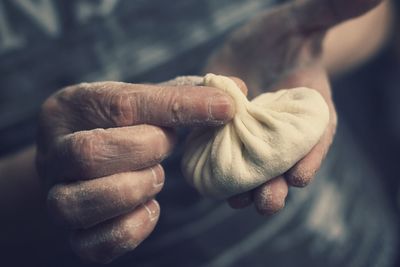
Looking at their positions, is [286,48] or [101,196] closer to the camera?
[101,196]

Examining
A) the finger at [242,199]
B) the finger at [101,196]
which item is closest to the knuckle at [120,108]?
the finger at [101,196]

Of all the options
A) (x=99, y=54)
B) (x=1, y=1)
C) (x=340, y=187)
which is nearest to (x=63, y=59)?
(x=99, y=54)

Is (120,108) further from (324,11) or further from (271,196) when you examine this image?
(324,11)

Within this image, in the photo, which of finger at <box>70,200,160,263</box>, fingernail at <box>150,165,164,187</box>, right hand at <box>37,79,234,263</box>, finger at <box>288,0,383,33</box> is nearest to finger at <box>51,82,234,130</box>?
right hand at <box>37,79,234,263</box>

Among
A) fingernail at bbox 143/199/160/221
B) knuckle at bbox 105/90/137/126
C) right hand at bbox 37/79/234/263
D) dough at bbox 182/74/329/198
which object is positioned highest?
knuckle at bbox 105/90/137/126

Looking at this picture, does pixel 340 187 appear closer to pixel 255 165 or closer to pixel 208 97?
pixel 255 165

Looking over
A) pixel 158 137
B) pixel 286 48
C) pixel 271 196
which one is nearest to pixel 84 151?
pixel 158 137

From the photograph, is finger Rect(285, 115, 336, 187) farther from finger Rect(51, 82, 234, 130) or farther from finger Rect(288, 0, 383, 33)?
finger Rect(288, 0, 383, 33)

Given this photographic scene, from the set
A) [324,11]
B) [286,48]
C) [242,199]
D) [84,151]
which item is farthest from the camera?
[286,48]
